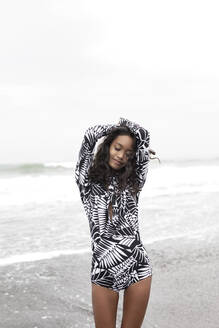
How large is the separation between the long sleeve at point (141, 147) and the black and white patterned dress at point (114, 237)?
23 cm

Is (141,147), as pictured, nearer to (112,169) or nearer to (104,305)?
(112,169)

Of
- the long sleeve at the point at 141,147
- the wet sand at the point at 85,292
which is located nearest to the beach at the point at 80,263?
the wet sand at the point at 85,292

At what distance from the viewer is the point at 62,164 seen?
24.9 meters

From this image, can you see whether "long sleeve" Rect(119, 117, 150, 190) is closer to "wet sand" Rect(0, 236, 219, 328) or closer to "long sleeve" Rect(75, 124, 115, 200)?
"long sleeve" Rect(75, 124, 115, 200)

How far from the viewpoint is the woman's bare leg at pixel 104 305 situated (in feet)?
8.80

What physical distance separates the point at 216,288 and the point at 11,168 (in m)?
18.8

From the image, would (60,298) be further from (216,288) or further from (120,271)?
(120,271)

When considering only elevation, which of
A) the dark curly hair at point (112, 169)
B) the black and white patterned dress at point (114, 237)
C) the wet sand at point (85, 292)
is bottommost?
the wet sand at point (85, 292)

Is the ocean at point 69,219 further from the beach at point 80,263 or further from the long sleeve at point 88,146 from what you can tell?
the long sleeve at point 88,146

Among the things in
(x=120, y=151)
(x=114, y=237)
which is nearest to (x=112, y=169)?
(x=120, y=151)

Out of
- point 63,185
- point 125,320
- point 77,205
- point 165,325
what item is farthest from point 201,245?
point 63,185

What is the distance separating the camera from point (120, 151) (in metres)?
2.89

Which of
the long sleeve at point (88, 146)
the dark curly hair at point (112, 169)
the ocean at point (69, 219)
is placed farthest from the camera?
the ocean at point (69, 219)

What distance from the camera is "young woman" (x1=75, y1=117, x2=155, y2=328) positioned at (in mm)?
2695
